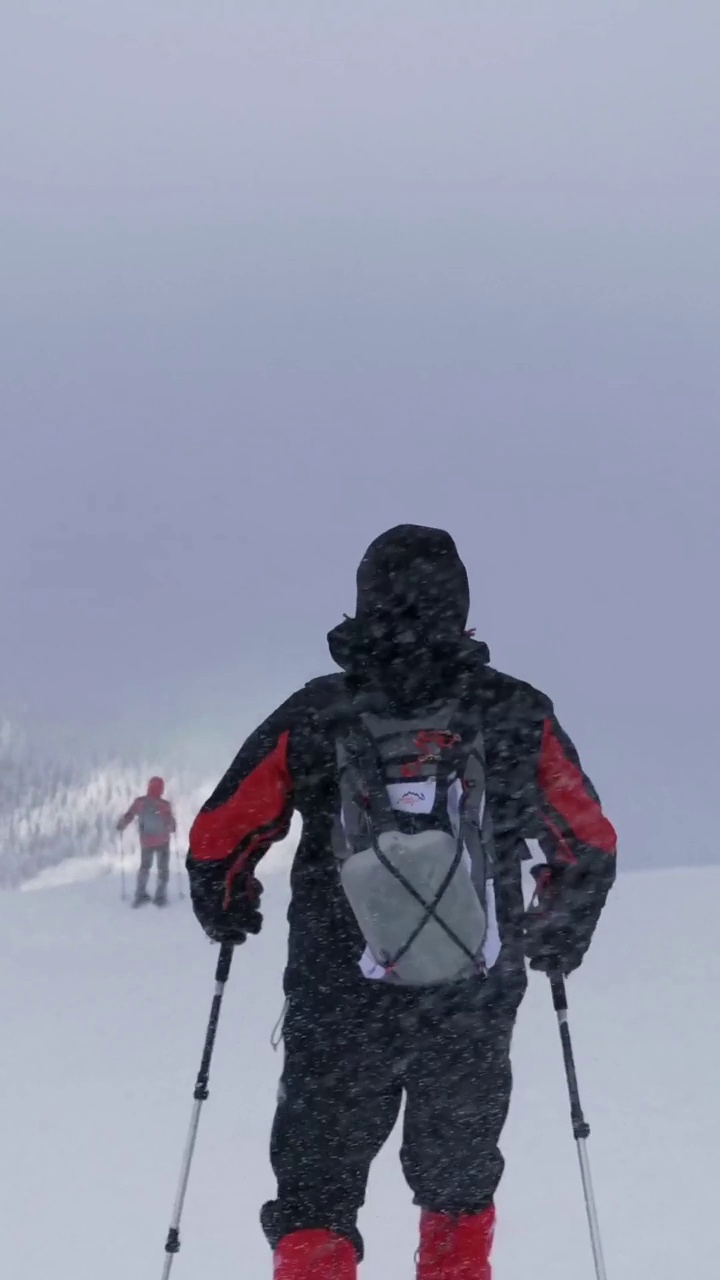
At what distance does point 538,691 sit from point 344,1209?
1199 millimetres

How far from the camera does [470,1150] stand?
106 inches

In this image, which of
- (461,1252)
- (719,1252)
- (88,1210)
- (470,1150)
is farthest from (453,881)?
(88,1210)

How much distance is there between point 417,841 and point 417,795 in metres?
0.12

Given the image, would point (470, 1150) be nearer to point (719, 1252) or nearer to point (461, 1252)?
point (461, 1252)

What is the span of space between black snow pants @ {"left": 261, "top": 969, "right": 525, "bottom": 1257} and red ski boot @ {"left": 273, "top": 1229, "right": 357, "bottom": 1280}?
0.07ft

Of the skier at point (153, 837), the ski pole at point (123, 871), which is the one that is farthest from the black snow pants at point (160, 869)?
the ski pole at point (123, 871)

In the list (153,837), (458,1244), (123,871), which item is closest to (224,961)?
(458,1244)

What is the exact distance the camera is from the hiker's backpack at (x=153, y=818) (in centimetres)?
1316

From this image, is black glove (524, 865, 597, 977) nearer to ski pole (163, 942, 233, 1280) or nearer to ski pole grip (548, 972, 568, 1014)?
ski pole grip (548, 972, 568, 1014)

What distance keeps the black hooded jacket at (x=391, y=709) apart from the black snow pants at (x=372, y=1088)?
9 centimetres

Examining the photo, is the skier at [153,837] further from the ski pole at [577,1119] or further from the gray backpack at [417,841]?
the gray backpack at [417,841]

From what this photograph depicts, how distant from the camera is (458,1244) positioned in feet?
8.95

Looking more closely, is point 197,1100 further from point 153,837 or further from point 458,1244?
point 153,837

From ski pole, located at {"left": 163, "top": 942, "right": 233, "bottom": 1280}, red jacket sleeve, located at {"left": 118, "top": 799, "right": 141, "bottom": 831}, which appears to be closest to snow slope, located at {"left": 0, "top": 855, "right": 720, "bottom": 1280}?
ski pole, located at {"left": 163, "top": 942, "right": 233, "bottom": 1280}
